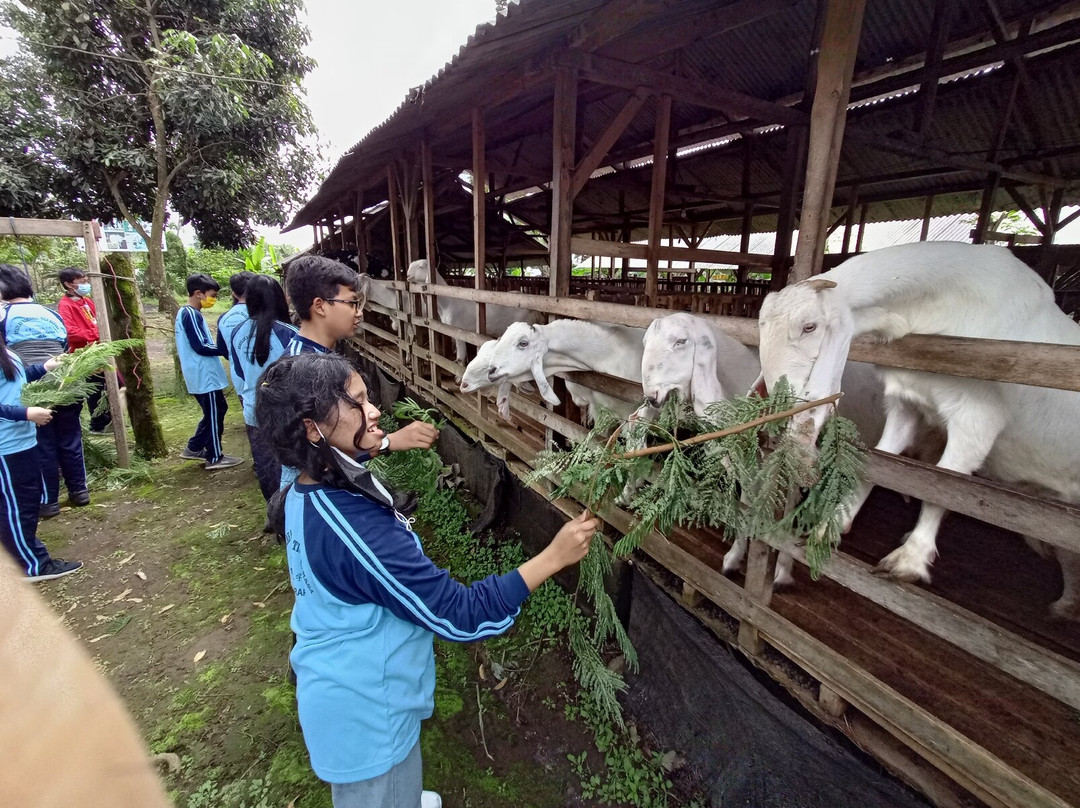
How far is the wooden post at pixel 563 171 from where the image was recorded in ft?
11.5

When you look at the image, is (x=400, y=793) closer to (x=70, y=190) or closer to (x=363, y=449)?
(x=363, y=449)

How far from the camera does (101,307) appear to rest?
5.62 meters

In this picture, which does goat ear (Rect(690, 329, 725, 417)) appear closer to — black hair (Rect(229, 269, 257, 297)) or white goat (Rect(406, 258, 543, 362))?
black hair (Rect(229, 269, 257, 297))

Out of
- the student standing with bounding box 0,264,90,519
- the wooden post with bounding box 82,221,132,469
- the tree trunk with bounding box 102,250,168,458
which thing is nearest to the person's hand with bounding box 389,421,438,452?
the student standing with bounding box 0,264,90,519

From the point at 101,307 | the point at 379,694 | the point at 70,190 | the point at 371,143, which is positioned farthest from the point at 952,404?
the point at 70,190

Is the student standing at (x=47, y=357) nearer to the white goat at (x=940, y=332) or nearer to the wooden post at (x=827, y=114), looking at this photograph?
the white goat at (x=940, y=332)

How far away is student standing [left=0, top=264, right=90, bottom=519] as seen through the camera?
455 cm

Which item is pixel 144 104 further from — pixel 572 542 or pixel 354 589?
pixel 572 542

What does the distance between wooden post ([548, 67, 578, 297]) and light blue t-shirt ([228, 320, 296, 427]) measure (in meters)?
1.98

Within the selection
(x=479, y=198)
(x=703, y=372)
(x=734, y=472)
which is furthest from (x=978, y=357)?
(x=479, y=198)

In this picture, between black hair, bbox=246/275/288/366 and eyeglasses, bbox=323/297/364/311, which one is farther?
black hair, bbox=246/275/288/366

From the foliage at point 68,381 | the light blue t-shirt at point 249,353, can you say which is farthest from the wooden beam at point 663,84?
the foliage at point 68,381

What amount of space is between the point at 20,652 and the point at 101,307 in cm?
724

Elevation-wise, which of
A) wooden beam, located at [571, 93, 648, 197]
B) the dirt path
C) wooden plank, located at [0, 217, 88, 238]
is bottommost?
the dirt path
